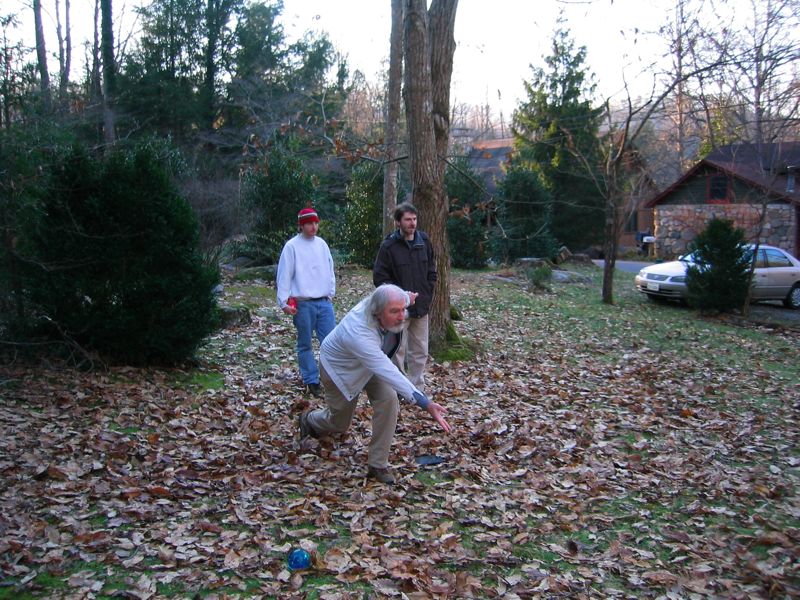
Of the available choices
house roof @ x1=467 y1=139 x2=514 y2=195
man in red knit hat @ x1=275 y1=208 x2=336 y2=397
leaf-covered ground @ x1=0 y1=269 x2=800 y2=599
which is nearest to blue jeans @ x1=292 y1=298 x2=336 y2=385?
man in red knit hat @ x1=275 y1=208 x2=336 y2=397

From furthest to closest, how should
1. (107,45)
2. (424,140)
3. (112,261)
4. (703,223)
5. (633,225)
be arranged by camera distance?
(633,225) < (703,223) < (107,45) < (424,140) < (112,261)

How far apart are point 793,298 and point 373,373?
17.8 metres

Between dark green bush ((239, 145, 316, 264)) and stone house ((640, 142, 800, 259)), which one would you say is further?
stone house ((640, 142, 800, 259))

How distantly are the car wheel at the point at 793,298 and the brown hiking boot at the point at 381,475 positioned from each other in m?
17.3

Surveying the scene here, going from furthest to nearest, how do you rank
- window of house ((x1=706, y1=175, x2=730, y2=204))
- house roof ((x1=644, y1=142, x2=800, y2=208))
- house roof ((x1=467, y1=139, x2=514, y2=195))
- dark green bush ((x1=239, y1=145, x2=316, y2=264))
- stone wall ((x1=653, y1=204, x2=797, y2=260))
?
window of house ((x1=706, y1=175, x2=730, y2=204)) < stone wall ((x1=653, y1=204, x2=797, y2=260)) < dark green bush ((x1=239, y1=145, x2=316, y2=264)) < house roof ((x1=644, y1=142, x2=800, y2=208)) < house roof ((x1=467, y1=139, x2=514, y2=195))

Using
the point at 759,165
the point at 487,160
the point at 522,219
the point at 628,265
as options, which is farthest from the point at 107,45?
the point at 628,265

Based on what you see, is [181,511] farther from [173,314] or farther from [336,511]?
[173,314]

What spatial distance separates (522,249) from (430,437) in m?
19.6

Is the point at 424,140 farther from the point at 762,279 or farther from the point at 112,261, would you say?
the point at 762,279

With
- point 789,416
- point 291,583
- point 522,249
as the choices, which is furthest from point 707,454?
point 522,249

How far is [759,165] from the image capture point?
18281mm

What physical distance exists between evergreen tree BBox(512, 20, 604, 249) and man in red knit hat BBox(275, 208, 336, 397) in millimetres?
27189

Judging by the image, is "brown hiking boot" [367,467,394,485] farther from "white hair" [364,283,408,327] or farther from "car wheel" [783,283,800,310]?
"car wheel" [783,283,800,310]

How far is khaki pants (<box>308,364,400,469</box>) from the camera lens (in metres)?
5.05
